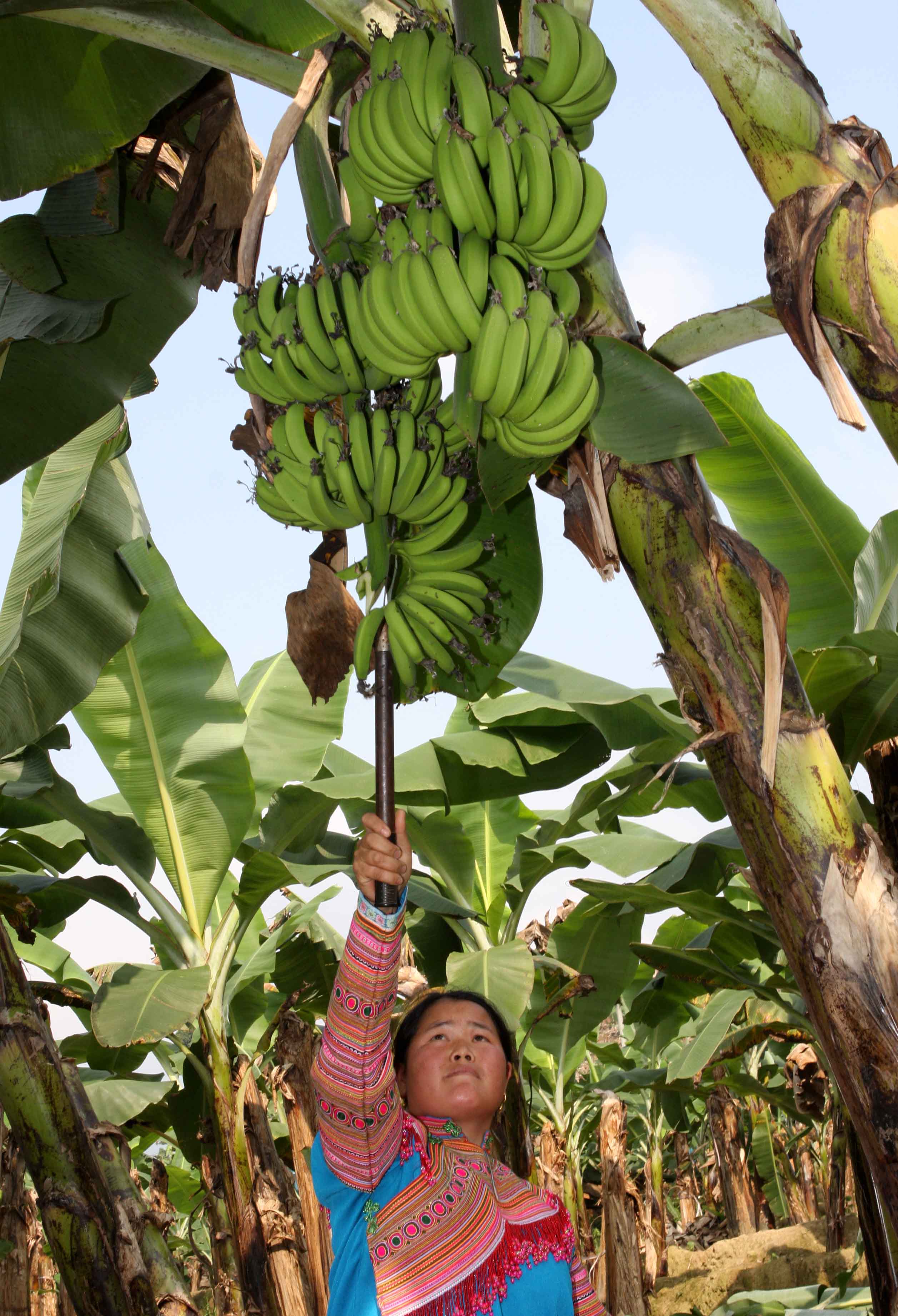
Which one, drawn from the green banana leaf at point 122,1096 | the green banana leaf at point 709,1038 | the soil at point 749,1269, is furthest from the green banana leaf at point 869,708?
the soil at point 749,1269

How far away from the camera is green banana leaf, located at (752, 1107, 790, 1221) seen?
10430 mm

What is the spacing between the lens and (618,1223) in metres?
7.50

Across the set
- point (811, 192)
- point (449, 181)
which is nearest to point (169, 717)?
point (449, 181)

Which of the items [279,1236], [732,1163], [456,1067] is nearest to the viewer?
[456,1067]

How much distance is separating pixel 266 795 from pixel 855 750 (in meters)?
2.21

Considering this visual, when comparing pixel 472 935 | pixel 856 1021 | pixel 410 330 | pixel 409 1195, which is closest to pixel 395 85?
pixel 410 330

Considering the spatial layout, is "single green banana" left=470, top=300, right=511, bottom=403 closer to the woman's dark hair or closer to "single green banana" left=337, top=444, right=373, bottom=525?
"single green banana" left=337, top=444, right=373, bottom=525

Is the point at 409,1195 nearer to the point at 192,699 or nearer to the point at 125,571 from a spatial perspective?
the point at 125,571

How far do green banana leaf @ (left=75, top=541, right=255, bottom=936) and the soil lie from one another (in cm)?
728

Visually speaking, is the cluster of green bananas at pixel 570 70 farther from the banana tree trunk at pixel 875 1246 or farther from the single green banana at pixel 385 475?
the banana tree trunk at pixel 875 1246

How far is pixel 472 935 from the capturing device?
4727 millimetres

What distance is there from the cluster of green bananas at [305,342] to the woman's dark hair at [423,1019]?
0.99 meters

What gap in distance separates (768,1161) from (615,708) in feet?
29.6

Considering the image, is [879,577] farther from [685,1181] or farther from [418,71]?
[685,1181]
